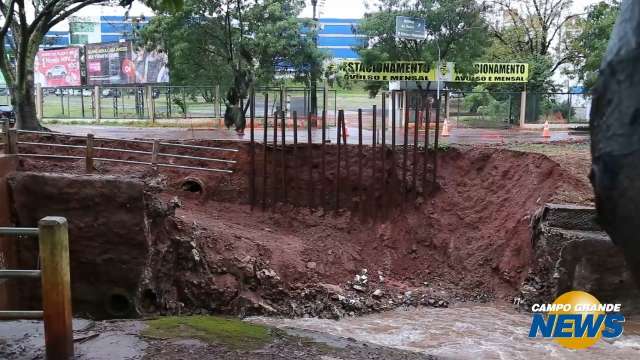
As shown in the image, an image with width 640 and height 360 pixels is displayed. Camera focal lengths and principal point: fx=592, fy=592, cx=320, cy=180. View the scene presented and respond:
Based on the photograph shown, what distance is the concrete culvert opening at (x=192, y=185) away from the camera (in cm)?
1488

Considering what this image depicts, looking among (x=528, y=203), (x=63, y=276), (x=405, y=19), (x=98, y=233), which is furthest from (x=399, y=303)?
(x=405, y=19)

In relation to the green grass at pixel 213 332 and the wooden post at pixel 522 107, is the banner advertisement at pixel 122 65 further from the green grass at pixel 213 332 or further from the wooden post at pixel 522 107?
the green grass at pixel 213 332

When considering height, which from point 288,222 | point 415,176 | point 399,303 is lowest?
point 399,303

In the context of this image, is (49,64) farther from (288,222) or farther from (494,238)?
(494,238)

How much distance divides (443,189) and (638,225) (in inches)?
546

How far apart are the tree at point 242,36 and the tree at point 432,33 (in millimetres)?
2878

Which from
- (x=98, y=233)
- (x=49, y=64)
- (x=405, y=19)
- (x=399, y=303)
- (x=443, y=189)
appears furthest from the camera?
(x=49, y=64)

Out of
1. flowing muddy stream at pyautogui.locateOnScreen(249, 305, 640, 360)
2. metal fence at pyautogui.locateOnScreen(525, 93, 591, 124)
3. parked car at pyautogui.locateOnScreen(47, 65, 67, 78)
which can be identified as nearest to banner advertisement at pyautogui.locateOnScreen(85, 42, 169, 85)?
parked car at pyautogui.locateOnScreen(47, 65, 67, 78)

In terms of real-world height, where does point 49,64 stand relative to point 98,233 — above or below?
above

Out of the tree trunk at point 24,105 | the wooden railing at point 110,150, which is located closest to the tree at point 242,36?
the tree trunk at point 24,105

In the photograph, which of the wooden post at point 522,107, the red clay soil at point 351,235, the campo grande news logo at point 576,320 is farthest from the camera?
the wooden post at point 522,107

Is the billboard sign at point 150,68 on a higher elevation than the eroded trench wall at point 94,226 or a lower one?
higher

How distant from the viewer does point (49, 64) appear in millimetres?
36125

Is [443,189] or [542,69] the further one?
[542,69]
